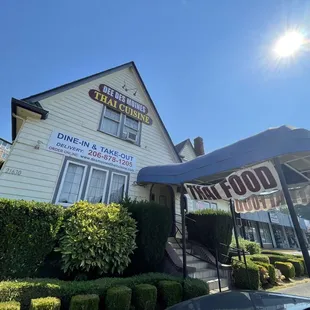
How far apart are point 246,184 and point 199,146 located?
11739 mm

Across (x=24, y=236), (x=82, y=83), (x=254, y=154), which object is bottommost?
(x=24, y=236)

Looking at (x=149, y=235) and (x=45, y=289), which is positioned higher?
(x=149, y=235)

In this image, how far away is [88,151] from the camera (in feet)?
26.2

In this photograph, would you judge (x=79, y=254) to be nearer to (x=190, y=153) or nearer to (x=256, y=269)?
(x=256, y=269)

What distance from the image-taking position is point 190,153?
1551cm

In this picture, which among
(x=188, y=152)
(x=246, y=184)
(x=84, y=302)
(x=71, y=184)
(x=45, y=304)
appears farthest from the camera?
(x=188, y=152)

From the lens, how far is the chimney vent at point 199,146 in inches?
629

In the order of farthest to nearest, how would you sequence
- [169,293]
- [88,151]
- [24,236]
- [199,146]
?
[199,146]
[88,151]
[24,236]
[169,293]

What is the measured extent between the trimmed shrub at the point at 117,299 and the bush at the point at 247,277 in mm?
4544

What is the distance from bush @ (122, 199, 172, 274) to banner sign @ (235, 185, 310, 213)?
121 inches

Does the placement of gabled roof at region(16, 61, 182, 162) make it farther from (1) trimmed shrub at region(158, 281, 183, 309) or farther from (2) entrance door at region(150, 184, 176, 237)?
(1) trimmed shrub at region(158, 281, 183, 309)

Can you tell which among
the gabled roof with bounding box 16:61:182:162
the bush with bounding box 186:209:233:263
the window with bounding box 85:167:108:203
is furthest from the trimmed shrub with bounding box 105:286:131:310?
the gabled roof with bounding box 16:61:182:162

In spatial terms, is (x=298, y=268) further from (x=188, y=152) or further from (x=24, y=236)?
(x=24, y=236)

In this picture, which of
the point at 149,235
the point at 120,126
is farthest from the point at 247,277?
the point at 120,126
